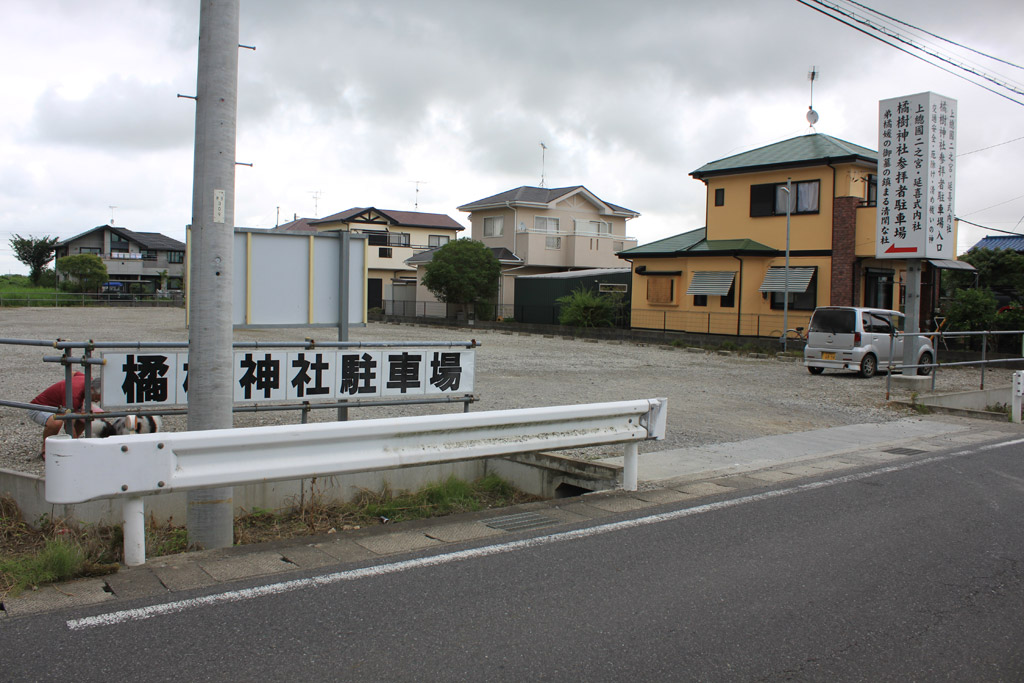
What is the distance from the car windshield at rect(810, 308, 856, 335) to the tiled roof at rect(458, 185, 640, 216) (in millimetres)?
28552

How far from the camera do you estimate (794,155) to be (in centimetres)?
3023

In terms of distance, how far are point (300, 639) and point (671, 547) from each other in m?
2.74

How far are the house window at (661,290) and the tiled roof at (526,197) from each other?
15.4 metres

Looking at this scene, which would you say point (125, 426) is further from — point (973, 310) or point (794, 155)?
point (794, 155)

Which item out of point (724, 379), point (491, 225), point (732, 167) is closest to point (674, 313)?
point (732, 167)

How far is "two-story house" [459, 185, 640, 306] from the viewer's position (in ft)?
156

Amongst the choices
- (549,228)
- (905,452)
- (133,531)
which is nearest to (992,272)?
(549,228)

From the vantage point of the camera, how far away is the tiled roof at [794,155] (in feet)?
94.4

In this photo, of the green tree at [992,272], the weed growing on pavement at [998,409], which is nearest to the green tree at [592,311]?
the green tree at [992,272]

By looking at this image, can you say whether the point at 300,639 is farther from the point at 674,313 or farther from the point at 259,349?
the point at 674,313

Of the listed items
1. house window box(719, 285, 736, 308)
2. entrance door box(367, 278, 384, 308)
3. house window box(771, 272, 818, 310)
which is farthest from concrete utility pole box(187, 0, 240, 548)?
entrance door box(367, 278, 384, 308)

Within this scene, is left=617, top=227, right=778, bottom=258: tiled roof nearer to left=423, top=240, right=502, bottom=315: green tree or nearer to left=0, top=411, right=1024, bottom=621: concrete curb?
left=423, top=240, right=502, bottom=315: green tree

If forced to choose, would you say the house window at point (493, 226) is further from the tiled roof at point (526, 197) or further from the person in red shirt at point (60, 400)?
the person in red shirt at point (60, 400)

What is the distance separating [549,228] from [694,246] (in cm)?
1750
